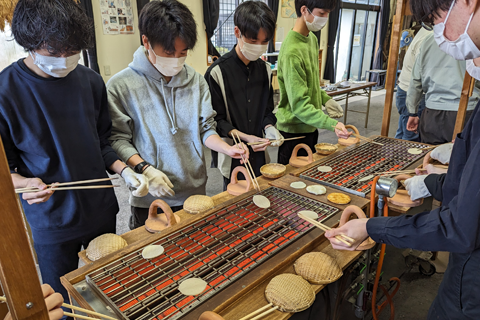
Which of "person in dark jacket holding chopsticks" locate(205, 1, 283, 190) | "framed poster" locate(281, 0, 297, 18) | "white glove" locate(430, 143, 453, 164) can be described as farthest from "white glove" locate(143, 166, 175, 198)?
"framed poster" locate(281, 0, 297, 18)

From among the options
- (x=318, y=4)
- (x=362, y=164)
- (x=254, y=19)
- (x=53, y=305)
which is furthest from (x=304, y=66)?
(x=53, y=305)

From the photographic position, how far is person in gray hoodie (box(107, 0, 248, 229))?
5.37 ft

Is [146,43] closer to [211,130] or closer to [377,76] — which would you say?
[211,130]

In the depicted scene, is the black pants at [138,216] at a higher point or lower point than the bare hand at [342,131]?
lower

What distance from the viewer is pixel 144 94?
183 centimetres

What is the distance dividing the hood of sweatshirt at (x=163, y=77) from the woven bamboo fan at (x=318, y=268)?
106 centimetres

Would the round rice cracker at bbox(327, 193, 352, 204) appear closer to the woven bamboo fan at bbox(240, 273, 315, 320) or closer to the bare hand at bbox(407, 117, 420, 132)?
the woven bamboo fan at bbox(240, 273, 315, 320)

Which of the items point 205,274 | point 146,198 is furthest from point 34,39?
point 205,274

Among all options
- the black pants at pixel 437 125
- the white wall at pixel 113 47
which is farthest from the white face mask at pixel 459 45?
the white wall at pixel 113 47

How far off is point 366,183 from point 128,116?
4.79 ft

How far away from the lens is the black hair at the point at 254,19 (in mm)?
2254

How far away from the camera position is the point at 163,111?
Answer: 1.86 metres

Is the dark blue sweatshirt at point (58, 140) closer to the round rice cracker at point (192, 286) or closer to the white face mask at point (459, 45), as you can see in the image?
the round rice cracker at point (192, 286)

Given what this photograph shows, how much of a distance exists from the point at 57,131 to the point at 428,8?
1.52m
